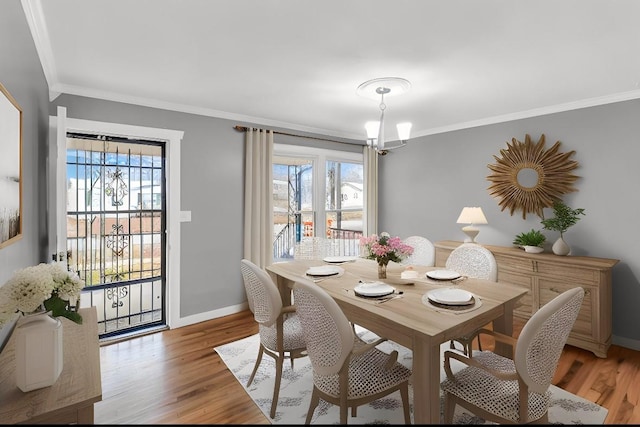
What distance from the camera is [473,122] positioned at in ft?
13.5

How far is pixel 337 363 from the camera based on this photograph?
1592 mm

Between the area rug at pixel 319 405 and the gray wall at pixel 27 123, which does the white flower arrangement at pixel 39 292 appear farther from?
the area rug at pixel 319 405

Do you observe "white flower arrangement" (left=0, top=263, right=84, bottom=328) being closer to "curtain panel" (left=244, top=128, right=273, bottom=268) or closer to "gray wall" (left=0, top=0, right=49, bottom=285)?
"gray wall" (left=0, top=0, right=49, bottom=285)

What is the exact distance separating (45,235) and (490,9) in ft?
11.1

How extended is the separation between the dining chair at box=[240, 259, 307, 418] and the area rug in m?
0.15

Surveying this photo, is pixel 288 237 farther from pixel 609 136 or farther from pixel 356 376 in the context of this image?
pixel 609 136

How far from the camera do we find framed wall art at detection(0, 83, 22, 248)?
48.5 inches

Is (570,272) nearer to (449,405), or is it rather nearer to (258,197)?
(449,405)

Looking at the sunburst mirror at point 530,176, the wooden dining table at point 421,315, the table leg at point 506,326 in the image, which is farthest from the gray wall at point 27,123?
the sunburst mirror at point 530,176

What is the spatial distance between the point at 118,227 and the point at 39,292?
277 cm

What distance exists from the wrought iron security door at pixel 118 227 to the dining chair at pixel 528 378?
A: 322 centimetres

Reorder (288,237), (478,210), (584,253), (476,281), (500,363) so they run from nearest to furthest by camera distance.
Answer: (500,363) → (476,281) → (584,253) → (478,210) → (288,237)

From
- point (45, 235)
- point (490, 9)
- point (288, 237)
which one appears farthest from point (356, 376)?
point (288, 237)

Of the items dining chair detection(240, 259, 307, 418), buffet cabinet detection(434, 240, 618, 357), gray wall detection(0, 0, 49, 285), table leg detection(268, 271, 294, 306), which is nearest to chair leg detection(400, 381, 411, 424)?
dining chair detection(240, 259, 307, 418)
